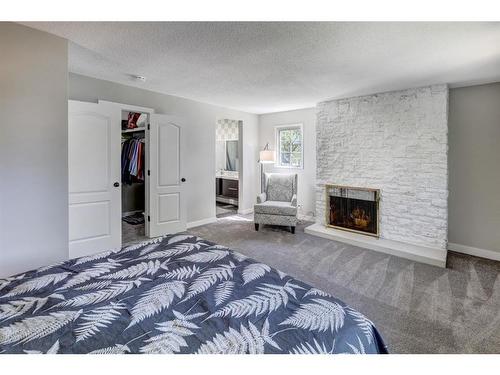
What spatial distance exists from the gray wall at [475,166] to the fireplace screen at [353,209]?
1.01 m

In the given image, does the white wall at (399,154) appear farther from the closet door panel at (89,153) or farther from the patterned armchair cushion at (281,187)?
the closet door panel at (89,153)

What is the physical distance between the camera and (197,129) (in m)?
4.78

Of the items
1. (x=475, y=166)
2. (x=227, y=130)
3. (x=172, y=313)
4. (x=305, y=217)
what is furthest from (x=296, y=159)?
(x=172, y=313)

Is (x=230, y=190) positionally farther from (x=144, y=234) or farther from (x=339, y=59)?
(x=339, y=59)

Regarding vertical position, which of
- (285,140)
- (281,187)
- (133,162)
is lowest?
(281,187)

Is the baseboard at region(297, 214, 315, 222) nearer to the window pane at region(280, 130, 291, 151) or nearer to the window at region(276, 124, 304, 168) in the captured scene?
the window at region(276, 124, 304, 168)

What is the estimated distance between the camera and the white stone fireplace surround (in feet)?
11.5

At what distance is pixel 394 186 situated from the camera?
389 cm

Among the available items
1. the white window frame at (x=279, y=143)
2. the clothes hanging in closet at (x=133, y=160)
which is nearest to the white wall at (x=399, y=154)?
the white window frame at (x=279, y=143)

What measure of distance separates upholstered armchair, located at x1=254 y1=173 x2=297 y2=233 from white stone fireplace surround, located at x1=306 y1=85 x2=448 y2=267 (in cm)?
46

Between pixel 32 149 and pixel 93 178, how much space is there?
117 centimetres

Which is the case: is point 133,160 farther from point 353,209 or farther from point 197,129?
point 353,209
